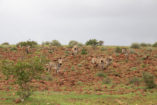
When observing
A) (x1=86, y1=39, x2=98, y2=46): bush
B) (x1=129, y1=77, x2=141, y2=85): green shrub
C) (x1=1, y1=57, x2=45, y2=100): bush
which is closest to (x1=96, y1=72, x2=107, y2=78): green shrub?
(x1=129, y1=77, x2=141, y2=85): green shrub

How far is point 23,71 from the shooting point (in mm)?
13094

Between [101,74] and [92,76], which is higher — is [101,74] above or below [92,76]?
above

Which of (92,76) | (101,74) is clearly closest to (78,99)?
(92,76)

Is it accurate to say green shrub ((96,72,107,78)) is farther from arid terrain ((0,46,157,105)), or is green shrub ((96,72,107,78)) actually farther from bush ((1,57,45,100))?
bush ((1,57,45,100))

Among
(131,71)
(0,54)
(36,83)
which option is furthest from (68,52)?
(36,83)

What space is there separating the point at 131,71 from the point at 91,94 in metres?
9.38

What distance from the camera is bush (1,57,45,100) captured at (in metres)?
13.0

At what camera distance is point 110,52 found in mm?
33844

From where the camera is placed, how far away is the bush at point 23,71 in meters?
13.0

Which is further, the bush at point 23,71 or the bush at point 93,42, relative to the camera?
the bush at point 93,42

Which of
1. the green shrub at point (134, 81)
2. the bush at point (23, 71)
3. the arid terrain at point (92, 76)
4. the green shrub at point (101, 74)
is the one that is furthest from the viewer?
the green shrub at point (101, 74)

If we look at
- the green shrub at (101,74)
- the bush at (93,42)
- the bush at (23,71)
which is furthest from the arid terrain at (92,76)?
the bush at (93,42)

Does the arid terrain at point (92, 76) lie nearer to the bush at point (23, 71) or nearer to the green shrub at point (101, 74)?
the green shrub at point (101, 74)

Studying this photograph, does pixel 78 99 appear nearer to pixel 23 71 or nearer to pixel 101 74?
pixel 23 71
